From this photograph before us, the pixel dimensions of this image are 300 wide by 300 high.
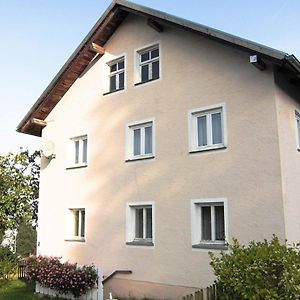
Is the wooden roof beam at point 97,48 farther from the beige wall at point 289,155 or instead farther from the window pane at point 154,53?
the beige wall at point 289,155

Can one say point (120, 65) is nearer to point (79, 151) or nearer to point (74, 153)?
point (79, 151)

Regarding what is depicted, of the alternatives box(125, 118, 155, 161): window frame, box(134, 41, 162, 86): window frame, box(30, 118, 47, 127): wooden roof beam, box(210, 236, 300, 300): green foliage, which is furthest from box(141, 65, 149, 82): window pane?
box(210, 236, 300, 300): green foliage

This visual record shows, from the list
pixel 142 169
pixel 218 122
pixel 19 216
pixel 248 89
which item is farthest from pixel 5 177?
pixel 248 89

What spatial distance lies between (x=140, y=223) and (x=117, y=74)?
18.3ft

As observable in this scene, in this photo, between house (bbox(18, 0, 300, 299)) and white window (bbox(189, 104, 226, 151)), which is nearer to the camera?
house (bbox(18, 0, 300, 299))

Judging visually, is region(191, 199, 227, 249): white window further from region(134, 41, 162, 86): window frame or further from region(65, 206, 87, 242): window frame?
region(65, 206, 87, 242): window frame

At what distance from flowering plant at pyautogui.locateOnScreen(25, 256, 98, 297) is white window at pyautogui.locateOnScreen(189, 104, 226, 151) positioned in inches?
204

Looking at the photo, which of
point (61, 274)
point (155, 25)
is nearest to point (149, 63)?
point (155, 25)

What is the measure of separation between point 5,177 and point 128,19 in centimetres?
817

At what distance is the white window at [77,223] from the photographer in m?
15.0

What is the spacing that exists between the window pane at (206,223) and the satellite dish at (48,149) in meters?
7.05

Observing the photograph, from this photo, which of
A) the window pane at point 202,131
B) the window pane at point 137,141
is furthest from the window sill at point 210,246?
the window pane at point 137,141

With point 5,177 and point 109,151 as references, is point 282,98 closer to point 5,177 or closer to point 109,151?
point 109,151

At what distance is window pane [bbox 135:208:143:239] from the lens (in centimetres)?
1312
